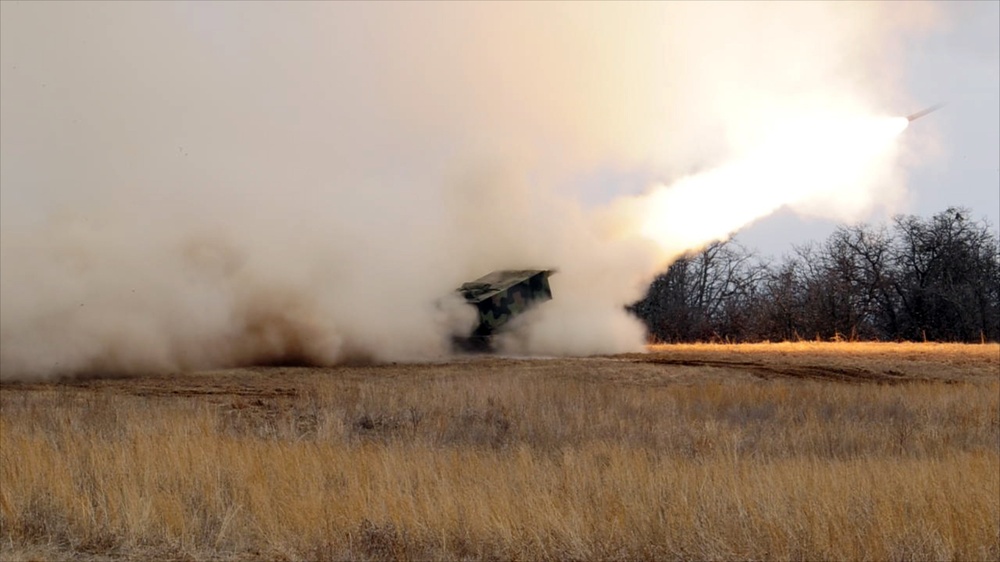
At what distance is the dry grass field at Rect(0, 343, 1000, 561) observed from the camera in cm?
590

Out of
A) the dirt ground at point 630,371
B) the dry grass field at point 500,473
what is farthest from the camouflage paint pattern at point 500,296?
the dry grass field at point 500,473

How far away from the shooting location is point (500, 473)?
7.82 meters

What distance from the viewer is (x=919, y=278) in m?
41.8

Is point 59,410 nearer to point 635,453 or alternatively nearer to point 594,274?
point 635,453

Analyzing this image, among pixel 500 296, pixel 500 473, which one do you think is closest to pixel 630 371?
pixel 500 296

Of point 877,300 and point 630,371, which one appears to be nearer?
point 630,371

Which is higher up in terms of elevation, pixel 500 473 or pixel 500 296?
pixel 500 296

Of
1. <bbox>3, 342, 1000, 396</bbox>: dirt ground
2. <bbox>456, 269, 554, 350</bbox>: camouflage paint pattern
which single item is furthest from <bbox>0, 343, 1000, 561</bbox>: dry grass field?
<bbox>456, 269, 554, 350</bbox>: camouflage paint pattern

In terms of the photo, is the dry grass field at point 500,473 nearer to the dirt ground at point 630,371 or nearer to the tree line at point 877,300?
the dirt ground at point 630,371

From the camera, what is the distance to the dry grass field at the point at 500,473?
19.4 feet

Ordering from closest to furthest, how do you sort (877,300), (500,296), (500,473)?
(500,473) → (500,296) → (877,300)

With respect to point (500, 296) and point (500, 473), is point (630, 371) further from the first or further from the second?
point (500, 473)

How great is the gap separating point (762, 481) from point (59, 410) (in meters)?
8.69

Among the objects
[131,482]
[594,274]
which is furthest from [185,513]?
[594,274]
